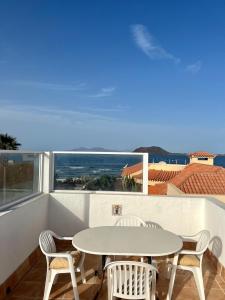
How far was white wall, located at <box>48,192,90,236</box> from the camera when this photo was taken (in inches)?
214

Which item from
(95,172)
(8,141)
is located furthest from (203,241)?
(8,141)

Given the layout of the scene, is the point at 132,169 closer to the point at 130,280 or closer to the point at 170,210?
the point at 170,210

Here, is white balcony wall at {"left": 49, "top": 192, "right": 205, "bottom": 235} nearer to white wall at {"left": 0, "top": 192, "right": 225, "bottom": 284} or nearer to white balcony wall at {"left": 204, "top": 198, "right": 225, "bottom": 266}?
white wall at {"left": 0, "top": 192, "right": 225, "bottom": 284}

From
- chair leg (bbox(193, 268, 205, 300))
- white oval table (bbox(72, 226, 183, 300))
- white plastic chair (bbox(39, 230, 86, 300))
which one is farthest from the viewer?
chair leg (bbox(193, 268, 205, 300))

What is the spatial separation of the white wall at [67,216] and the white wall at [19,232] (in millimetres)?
316

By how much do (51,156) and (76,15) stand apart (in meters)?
12.3

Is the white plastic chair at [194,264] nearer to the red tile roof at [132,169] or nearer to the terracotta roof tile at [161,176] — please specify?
the red tile roof at [132,169]

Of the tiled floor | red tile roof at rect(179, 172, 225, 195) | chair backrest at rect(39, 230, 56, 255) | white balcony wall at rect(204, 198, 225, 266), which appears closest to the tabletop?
chair backrest at rect(39, 230, 56, 255)

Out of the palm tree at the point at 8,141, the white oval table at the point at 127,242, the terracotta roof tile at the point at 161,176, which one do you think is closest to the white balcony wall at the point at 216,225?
the white oval table at the point at 127,242

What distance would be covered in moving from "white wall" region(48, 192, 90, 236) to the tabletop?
1605 mm

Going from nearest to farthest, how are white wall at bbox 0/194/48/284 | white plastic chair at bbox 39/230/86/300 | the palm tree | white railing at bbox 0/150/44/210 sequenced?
1. white plastic chair at bbox 39/230/86/300
2. white wall at bbox 0/194/48/284
3. white railing at bbox 0/150/44/210
4. the palm tree

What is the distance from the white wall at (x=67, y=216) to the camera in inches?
214

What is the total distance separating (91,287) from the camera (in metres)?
3.75

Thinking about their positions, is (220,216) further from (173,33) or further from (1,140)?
(173,33)
